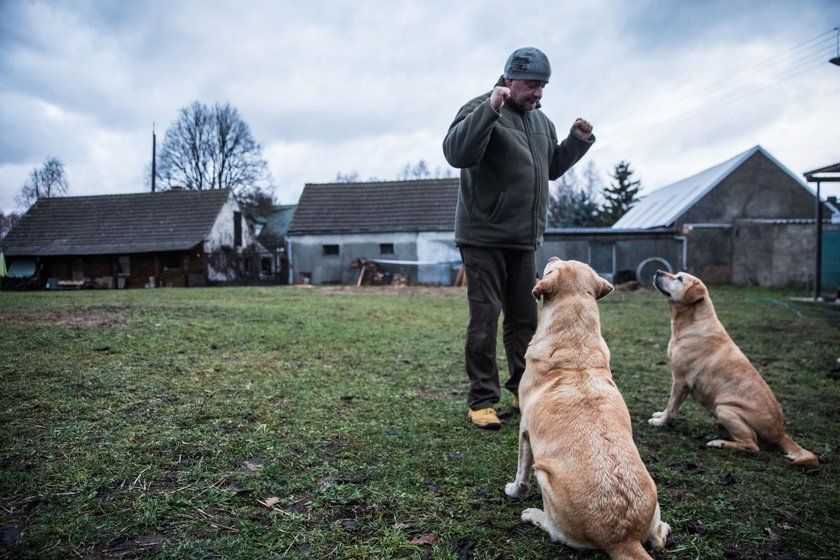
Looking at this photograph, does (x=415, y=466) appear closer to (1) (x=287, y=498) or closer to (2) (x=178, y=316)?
(1) (x=287, y=498)

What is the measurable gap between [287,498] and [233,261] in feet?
94.5

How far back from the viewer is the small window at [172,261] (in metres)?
26.5

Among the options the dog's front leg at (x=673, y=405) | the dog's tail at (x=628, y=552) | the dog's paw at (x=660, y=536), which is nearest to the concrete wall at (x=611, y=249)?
the dog's front leg at (x=673, y=405)

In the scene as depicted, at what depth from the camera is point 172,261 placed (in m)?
26.6

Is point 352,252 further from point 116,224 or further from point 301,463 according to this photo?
point 301,463

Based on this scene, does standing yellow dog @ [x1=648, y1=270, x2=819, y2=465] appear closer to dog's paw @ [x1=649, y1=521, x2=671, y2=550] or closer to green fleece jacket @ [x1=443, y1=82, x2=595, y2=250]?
green fleece jacket @ [x1=443, y1=82, x2=595, y2=250]

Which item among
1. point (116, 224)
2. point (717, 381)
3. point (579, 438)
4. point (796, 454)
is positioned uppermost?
point (116, 224)

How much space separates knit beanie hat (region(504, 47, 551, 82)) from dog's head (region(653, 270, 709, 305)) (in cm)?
189

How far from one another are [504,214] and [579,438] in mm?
1823

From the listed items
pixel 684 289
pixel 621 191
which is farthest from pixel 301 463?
pixel 621 191

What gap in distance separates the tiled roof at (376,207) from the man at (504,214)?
21.1m

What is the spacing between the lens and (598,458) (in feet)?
5.86

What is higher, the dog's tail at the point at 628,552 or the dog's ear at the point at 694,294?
the dog's ear at the point at 694,294

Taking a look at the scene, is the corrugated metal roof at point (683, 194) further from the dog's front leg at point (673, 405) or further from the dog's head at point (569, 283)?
the dog's head at point (569, 283)
